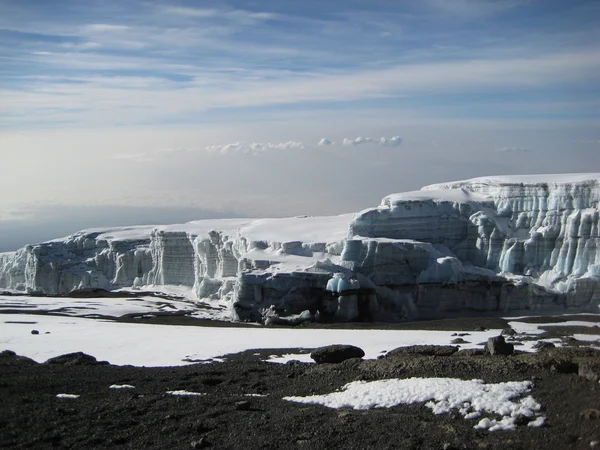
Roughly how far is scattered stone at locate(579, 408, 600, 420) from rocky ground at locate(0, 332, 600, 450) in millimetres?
21

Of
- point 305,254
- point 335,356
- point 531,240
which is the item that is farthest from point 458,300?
point 335,356

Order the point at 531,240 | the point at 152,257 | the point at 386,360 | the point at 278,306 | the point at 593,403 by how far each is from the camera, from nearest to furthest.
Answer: the point at 593,403, the point at 386,360, the point at 278,306, the point at 531,240, the point at 152,257

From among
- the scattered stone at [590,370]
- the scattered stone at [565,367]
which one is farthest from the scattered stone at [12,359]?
the scattered stone at [590,370]

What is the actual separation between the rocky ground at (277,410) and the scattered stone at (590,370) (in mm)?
26

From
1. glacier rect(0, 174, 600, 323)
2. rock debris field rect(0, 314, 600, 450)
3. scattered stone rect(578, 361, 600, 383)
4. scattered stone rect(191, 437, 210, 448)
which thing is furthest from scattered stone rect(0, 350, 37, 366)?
glacier rect(0, 174, 600, 323)

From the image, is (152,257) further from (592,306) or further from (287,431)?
(287,431)

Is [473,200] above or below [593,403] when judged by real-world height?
above

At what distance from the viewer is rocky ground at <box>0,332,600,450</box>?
11.7 metres

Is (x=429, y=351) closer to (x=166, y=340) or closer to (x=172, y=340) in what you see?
(x=172, y=340)

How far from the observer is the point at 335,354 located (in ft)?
63.9

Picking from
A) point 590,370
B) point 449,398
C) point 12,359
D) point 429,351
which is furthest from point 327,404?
point 12,359

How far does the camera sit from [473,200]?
4719cm

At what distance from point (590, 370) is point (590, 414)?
2.58 m

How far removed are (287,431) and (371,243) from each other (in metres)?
30.4
